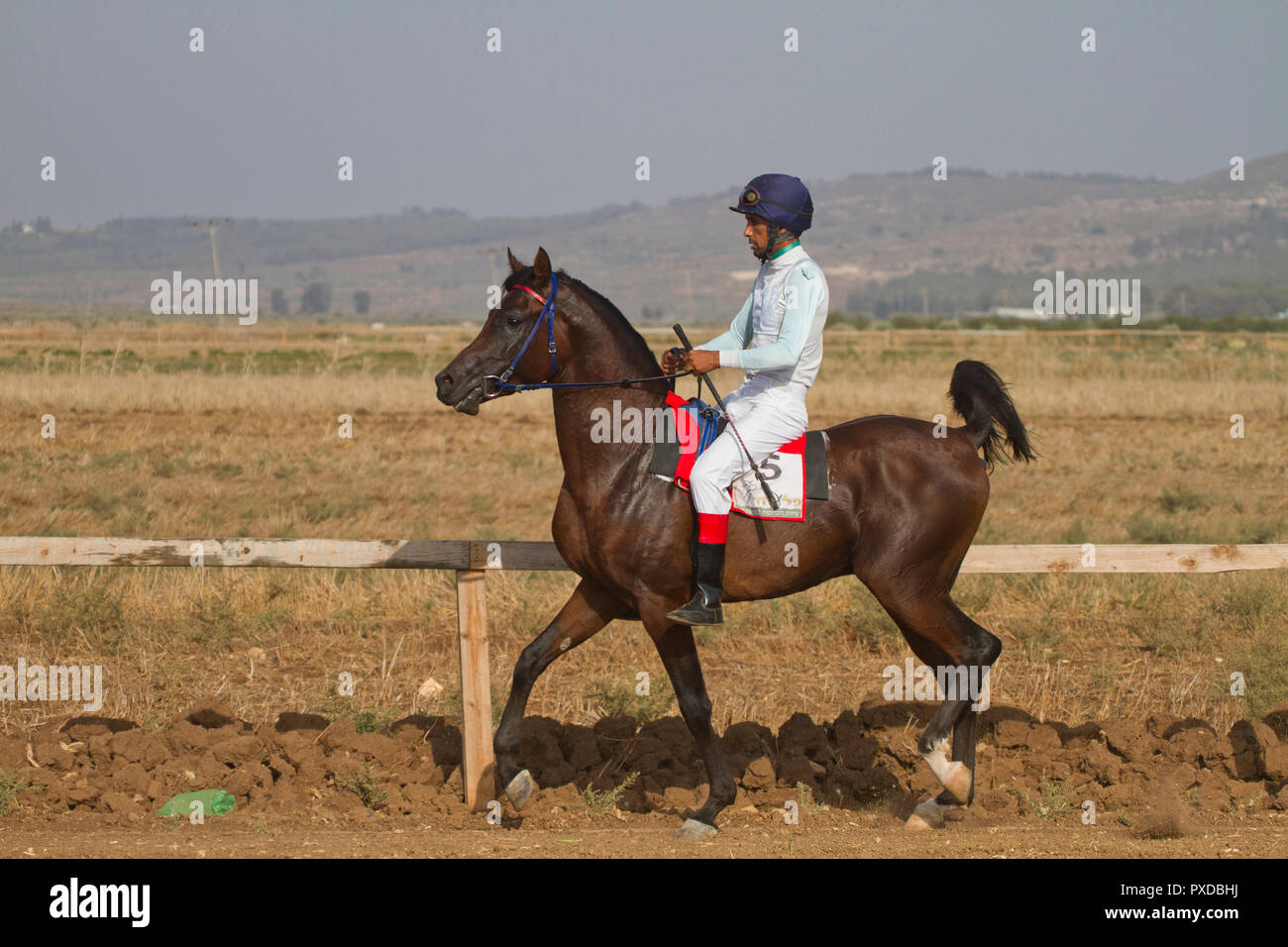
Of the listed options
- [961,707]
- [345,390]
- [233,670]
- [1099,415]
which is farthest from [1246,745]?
[345,390]

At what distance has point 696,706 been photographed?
6.75 m

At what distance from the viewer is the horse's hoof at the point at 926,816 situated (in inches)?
270

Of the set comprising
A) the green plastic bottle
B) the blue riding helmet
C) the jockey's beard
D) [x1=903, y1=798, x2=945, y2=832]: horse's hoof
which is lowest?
[x1=903, y1=798, x2=945, y2=832]: horse's hoof

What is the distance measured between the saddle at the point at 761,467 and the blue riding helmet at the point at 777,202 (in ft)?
3.33

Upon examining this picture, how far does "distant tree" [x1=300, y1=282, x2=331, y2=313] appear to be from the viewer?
602 ft

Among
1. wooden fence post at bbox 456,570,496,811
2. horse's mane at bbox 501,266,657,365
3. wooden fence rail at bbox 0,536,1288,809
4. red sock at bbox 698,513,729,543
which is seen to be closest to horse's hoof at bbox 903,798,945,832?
wooden fence rail at bbox 0,536,1288,809

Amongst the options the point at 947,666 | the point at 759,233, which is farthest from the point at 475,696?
the point at 759,233

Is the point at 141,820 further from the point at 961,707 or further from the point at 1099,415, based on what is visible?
the point at 1099,415

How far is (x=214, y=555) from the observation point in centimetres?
739

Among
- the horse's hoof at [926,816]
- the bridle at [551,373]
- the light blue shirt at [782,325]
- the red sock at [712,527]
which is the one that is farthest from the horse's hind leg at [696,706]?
the light blue shirt at [782,325]

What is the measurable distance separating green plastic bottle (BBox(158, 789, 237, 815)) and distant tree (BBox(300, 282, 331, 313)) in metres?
179

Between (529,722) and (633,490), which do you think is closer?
(633,490)

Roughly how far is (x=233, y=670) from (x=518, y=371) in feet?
13.5

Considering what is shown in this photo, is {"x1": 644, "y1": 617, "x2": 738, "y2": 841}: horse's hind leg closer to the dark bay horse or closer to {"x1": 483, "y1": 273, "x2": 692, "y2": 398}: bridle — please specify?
the dark bay horse
